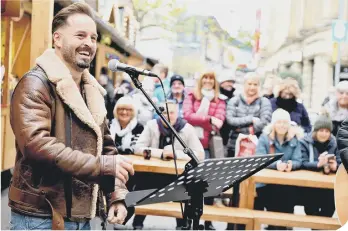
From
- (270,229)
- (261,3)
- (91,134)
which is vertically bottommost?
(270,229)

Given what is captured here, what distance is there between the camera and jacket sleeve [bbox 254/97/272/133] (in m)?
4.39

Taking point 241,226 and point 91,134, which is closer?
point 91,134

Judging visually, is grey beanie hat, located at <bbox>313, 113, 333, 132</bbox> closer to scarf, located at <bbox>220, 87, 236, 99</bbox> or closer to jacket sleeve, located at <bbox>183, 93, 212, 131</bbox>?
jacket sleeve, located at <bbox>183, 93, 212, 131</bbox>

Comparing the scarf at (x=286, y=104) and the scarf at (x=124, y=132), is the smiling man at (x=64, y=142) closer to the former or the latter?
the scarf at (x=124, y=132)

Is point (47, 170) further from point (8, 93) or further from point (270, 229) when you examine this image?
point (8, 93)

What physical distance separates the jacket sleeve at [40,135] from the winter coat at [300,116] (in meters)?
2.64

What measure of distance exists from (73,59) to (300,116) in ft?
8.90

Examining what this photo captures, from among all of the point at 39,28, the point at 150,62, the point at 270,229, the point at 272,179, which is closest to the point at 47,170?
the point at 39,28

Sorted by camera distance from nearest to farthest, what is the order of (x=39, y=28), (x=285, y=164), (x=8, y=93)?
(x=39, y=28)
(x=285, y=164)
(x=8, y=93)

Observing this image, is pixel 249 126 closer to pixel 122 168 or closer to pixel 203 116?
pixel 203 116

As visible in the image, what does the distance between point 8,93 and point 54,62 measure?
333 cm

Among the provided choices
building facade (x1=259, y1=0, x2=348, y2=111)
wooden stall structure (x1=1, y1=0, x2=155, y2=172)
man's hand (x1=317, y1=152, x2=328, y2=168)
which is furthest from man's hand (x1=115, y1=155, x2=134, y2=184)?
man's hand (x1=317, y1=152, x2=328, y2=168)

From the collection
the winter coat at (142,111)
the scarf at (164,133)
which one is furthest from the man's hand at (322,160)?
the winter coat at (142,111)

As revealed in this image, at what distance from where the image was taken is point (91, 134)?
193cm
